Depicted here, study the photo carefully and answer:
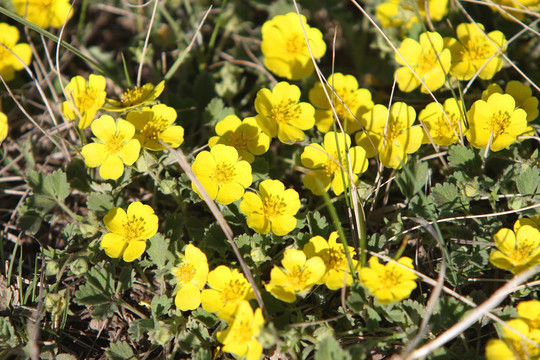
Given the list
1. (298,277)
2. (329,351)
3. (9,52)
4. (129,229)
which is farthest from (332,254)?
(9,52)

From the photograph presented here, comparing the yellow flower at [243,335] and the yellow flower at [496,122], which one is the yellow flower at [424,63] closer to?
Answer: the yellow flower at [496,122]

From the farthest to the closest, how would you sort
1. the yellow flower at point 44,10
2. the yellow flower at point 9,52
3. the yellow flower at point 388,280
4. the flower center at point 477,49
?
the yellow flower at point 44,10 < the yellow flower at point 9,52 < the flower center at point 477,49 < the yellow flower at point 388,280

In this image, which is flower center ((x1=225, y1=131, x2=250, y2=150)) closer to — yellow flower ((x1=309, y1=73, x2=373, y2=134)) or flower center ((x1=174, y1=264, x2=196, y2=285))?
yellow flower ((x1=309, y1=73, x2=373, y2=134))

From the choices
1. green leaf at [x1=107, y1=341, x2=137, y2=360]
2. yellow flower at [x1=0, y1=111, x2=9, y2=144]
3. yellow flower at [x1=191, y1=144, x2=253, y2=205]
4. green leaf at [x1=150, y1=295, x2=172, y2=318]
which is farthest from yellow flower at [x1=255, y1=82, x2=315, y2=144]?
yellow flower at [x1=0, y1=111, x2=9, y2=144]

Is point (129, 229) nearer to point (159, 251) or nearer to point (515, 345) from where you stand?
point (159, 251)

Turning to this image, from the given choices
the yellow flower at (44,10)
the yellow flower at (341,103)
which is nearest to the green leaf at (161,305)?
the yellow flower at (341,103)

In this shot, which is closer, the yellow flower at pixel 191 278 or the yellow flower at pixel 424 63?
the yellow flower at pixel 191 278

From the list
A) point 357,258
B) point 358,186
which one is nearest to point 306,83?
point 358,186
